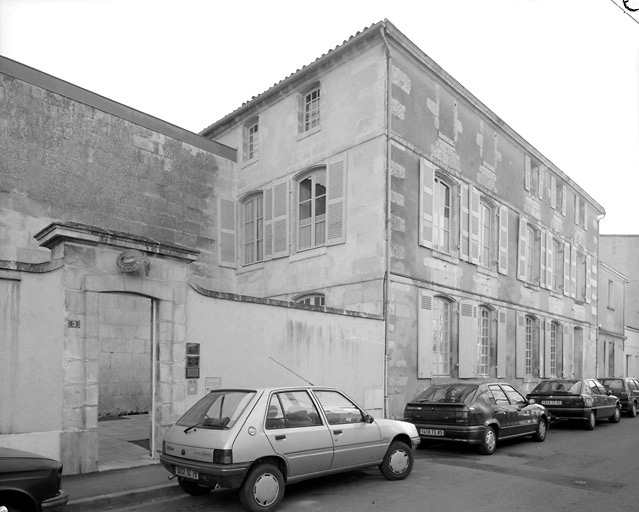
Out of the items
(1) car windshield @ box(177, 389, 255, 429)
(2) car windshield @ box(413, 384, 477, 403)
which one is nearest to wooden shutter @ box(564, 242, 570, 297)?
(2) car windshield @ box(413, 384, 477, 403)

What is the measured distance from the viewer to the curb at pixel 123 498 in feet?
22.0

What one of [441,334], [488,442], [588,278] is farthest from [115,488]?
[588,278]

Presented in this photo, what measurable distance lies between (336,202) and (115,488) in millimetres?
10012

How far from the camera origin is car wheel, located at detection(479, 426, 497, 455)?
10766mm

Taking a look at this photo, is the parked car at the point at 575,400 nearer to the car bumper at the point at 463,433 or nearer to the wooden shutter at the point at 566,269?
the car bumper at the point at 463,433

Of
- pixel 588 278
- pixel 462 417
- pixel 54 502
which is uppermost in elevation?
pixel 588 278

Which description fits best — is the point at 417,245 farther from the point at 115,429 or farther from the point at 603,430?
the point at 115,429

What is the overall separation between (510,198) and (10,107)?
16.3m

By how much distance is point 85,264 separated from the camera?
8.48 m

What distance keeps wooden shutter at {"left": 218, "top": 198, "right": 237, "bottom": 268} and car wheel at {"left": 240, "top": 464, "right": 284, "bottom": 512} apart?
40.6ft

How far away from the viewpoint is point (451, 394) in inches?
448

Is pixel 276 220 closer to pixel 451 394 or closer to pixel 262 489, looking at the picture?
pixel 451 394

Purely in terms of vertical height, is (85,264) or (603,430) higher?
(85,264)

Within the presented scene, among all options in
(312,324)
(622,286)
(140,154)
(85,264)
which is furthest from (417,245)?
(622,286)
